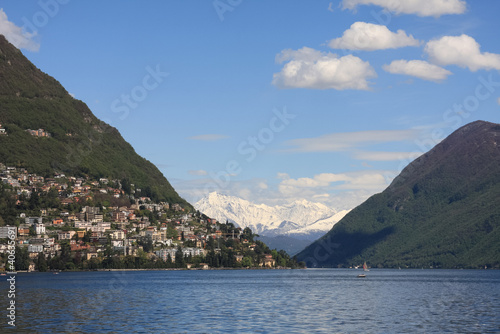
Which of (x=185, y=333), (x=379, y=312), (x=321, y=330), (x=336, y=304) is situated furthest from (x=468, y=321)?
(x=185, y=333)

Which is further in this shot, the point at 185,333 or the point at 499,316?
the point at 499,316

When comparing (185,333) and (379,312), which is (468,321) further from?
(185,333)

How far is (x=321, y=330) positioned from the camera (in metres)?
59.2

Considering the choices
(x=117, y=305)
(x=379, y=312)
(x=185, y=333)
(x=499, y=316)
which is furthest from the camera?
(x=117, y=305)

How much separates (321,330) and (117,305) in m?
34.0

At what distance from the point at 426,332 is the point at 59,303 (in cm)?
4877

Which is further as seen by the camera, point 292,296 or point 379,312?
point 292,296

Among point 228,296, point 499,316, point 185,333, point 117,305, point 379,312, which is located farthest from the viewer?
point 228,296

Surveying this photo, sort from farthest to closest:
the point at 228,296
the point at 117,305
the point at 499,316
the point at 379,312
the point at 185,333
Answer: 1. the point at 228,296
2. the point at 117,305
3. the point at 379,312
4. the point at 499,316
5. the point at 185,333

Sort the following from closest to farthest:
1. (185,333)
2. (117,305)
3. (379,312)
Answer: (185,333)
(379,312)
(117,305)

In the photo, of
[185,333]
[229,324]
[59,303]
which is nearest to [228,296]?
[59,303]

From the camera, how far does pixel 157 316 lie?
2783 inches

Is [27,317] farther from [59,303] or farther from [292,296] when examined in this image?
[292,296]

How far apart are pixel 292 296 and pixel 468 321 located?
40.0m
